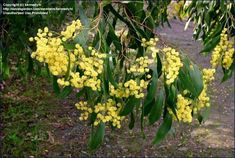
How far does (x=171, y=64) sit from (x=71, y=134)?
7.45 feet

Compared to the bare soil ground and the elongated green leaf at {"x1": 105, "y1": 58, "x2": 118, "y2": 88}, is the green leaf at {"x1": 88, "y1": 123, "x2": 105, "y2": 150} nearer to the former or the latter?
the elongated green leaf at {"x1": 105, "y1": 58, "x2": 118, "y2": 88}

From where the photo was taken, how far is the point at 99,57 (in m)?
0.81

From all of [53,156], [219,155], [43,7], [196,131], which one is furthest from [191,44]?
[43,7]

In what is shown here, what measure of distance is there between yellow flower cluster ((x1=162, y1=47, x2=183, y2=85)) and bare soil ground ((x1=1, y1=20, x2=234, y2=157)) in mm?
1630

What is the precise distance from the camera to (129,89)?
0.88 m

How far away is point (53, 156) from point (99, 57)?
2.03 m

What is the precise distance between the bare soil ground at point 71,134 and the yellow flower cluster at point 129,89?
1625 mm

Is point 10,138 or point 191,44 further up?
point 191,44

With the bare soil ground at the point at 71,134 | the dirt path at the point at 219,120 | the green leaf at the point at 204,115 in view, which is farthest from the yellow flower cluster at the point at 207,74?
the bare soil ground at the point at 71,134

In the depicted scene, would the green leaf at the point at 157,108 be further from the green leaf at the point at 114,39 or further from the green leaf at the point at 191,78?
the green leaf at the point at 114,39

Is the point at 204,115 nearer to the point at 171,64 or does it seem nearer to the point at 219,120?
the point at 171,64

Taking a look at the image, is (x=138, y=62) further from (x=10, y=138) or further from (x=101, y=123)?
(x=10, y=138)

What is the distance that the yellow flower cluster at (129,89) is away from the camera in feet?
2.82

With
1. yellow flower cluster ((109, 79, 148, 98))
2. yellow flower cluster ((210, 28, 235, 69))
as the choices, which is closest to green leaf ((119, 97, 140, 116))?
yellow flower cluster ((109, 79, 148, 98))
